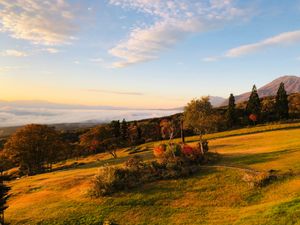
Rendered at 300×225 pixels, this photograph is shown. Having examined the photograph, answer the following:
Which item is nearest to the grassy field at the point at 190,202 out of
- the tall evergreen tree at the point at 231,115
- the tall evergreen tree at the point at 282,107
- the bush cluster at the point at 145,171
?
the bush cluster at the point at 145,171

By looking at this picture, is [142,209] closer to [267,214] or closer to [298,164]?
[267,214]

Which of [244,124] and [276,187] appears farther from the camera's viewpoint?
[244,124]

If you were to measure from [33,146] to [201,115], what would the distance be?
149 ft

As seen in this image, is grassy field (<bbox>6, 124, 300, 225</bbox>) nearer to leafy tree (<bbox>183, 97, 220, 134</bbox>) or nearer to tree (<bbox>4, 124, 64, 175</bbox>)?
leafy tree (<bbox>183, 97, 220, 134</bbox>)

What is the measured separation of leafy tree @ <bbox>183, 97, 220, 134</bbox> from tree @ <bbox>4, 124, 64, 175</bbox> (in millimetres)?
41810

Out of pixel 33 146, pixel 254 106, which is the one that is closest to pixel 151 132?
pixel 254 106

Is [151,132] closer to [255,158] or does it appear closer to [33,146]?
[33,146]

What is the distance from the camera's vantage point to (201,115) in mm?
49375

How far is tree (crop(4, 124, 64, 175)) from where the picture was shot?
7188 cm

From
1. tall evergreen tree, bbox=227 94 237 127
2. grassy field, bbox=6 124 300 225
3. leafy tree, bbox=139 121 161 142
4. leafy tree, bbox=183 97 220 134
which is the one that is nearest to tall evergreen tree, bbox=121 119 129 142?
leafy tree, bbox=139 121 161 142

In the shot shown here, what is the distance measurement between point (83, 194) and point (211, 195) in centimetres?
1336

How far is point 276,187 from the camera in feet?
86.3

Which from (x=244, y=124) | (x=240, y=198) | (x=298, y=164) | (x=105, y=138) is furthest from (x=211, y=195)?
(x=244, y=124)

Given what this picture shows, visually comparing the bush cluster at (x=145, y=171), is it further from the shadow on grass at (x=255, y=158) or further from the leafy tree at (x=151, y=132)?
the leafy tree at (x=151, y=132)
